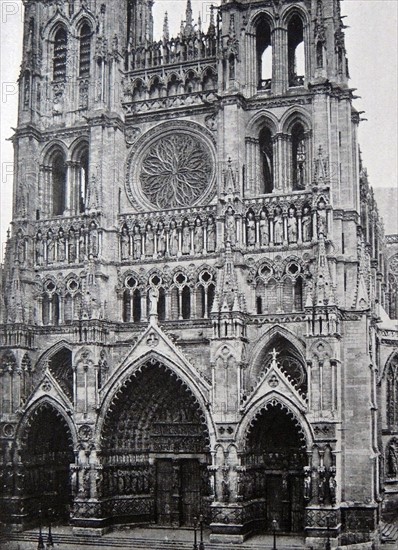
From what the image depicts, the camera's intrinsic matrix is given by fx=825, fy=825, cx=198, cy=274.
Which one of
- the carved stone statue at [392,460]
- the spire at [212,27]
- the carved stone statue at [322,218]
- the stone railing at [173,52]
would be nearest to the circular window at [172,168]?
the stone railing at [173,52]

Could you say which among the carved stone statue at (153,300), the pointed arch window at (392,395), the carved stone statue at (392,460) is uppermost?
the carved stone statue at (153,300)

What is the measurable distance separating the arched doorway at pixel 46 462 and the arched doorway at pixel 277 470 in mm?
8673

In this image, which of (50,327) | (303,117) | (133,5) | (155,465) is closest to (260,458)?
(155,465)

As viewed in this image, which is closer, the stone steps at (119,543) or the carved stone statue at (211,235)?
the stone steps at (119,543)

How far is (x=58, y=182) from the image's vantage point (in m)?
43.1

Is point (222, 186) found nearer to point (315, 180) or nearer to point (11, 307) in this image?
point (315, 180)

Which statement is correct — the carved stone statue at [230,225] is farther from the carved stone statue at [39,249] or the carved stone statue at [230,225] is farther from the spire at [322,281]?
the carved stone statue at [39,249]

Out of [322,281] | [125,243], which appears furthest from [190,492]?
[125,243]

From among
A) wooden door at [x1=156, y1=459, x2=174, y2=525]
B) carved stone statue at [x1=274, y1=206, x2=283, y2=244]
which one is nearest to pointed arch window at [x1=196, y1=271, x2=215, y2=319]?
carved stone statue at [x1=274, y1=206, x2=283, y2=244]

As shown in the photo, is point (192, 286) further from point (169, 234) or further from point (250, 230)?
point (250, 230)

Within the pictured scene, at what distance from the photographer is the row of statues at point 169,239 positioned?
3784cm

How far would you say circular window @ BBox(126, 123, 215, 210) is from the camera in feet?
130

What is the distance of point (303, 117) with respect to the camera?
3769 centimetres

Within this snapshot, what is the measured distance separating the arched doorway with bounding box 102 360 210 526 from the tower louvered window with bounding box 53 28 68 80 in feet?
54.7
